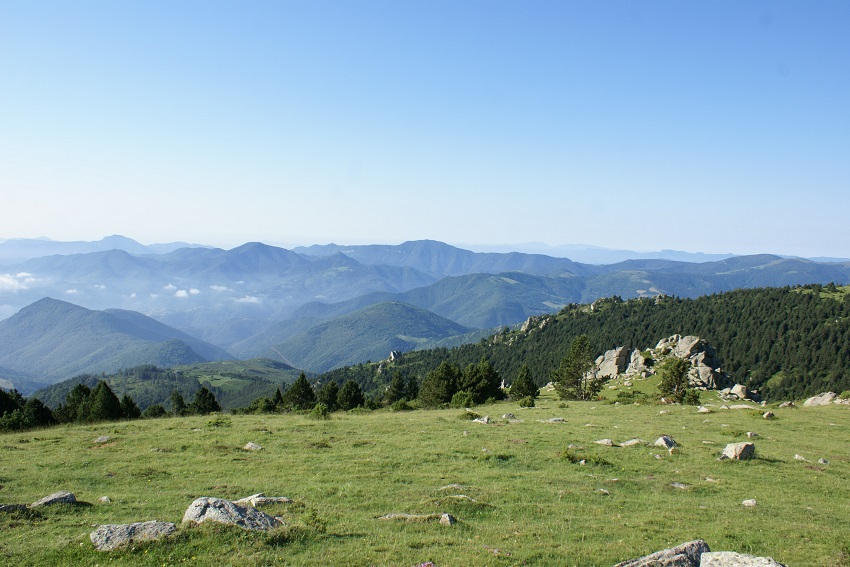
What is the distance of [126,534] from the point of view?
12922mm

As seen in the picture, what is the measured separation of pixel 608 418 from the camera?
42.5m

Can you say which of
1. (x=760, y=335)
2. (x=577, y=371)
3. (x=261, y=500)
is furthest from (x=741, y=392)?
(x=261, y=500)

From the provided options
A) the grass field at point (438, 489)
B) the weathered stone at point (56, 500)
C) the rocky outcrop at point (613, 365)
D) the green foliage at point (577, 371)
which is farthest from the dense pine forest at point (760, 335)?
the weathered stone at point (56, 500)

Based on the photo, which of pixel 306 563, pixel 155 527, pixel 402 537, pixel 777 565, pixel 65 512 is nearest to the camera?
pixel 777 565

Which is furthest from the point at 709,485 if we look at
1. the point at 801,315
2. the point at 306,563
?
the point at 801,315

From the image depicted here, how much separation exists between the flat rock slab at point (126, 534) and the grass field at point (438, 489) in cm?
32

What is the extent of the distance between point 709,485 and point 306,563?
20064mm

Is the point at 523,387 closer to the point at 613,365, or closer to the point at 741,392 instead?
the point at 741,392

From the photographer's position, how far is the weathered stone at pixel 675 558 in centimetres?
1091

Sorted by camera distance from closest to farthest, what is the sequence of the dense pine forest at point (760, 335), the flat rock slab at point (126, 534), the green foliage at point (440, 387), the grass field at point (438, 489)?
1. the flat rock slab at point (126, 534)
2. the grass field at point (438, 489)
3. the green foliage at point (440, 387)
4. the dense pine forest at point (760, 335)

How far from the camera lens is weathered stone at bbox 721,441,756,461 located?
26172mm

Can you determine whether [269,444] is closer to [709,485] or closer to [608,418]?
[709,485]

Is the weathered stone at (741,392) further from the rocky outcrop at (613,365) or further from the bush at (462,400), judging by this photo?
the bush at (462,400)

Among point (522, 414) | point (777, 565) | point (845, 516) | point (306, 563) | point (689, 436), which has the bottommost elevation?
point (522, 414)
